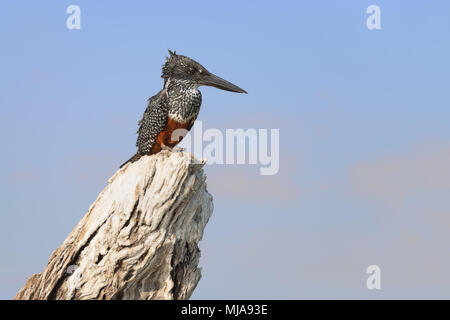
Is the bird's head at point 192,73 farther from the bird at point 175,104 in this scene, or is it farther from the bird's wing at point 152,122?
the bird's wing at point 152,122

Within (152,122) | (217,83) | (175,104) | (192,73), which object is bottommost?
(152,122)

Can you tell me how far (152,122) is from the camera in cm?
1044

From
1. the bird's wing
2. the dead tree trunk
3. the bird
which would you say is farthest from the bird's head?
the dead tree trunk

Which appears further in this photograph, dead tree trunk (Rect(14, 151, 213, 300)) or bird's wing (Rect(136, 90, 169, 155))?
bird's wing (Rect(136, 90, 169, 155))

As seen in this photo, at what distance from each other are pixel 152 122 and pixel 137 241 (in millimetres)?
2756

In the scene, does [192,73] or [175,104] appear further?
[192,73]

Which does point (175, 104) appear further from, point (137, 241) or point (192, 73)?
point (137, 241)

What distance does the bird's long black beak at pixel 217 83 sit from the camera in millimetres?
10531

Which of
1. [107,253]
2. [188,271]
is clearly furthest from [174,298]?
[107,253]

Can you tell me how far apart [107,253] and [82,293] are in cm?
66

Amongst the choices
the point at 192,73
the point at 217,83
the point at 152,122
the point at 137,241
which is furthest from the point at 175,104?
the point at 137,241

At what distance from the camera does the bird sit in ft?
33.9

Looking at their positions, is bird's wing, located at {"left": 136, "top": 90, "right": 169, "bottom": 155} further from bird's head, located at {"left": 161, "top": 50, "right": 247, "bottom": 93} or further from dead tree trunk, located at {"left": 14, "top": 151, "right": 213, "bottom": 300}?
dead tree trunk, located at {"left": 14, "top": 151, "right": 213, "bottom": 300}
